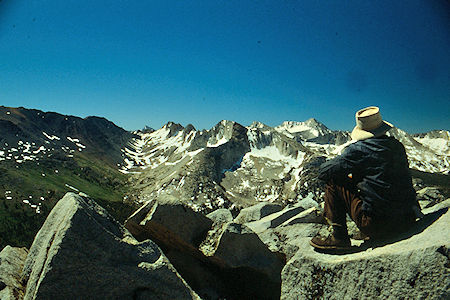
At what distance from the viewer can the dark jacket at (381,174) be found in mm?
6738

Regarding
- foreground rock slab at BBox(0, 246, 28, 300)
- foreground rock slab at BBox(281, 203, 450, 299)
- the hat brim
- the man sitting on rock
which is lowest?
foreground rock slab at BBox(281, 203, 450, 299)

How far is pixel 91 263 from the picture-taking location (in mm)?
6457

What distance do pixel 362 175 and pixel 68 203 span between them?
27.7ft

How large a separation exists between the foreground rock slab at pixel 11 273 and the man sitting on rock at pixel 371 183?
8.65 m

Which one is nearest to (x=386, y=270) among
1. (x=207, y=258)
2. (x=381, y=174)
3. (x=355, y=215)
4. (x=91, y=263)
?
(x=355, y=215)

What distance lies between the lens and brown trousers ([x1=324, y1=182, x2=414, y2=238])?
6.88 meters

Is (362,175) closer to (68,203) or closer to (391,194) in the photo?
(391,194)

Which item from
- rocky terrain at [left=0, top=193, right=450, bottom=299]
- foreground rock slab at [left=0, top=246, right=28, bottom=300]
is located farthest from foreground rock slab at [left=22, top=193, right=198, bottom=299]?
foreground rock slab at [left=0, top=246, right=28, bottom=300]

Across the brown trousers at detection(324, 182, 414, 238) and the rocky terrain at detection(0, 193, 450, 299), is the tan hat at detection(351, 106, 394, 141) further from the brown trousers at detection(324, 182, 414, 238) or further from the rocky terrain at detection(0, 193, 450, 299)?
the rocky terrain at detection(0, 193, 450, 299)

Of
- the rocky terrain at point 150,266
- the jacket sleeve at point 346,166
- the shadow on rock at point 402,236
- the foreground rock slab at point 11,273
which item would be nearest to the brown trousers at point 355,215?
the shadow on rock at point 402,236

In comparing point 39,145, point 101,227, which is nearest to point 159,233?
point 101,227

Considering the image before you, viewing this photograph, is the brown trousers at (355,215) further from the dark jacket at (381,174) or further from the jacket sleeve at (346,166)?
the jacket sleeve at (346,166)

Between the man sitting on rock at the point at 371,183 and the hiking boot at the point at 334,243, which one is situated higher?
the man sitting on rock at the point at 371,183

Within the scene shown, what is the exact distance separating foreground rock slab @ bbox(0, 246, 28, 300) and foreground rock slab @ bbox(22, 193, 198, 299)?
0.96 ft
